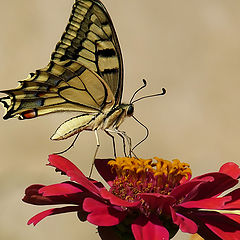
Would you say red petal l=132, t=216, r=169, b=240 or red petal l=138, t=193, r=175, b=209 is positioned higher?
red petal l=138, t=193, r=175, b=209

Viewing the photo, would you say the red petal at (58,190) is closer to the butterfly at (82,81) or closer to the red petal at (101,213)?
the red petal at (101,213)

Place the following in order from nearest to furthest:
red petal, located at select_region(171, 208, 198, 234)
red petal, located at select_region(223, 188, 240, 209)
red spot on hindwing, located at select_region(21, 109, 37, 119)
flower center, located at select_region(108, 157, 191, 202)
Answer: red petal, located at select_region(171, 208, 198, 234) < red petal, located at select_region(223, 188, 240, 209) < flower center, located at select_region(108, 157, 191, 202) < red spot on hindwing, located at select_region(21, 109, 37, 119)

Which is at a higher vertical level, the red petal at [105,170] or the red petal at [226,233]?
the red petal at [105,170]

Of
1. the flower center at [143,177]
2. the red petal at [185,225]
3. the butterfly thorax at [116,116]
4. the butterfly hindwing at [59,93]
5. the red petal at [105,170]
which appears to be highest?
the butterfly hindwing at [59,93]

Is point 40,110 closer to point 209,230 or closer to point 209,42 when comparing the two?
point 209,230

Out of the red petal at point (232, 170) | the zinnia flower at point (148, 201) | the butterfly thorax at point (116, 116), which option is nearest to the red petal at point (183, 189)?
the zinnia flower at point (148, 201)

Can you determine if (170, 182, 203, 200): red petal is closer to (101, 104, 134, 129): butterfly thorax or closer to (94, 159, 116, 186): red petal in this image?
(94, 159, 116, 186): red petal

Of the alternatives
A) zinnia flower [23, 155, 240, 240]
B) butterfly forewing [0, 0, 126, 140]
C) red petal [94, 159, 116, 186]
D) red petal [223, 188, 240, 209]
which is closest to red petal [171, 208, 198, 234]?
zinnia flower [23, 155, 240, 240]

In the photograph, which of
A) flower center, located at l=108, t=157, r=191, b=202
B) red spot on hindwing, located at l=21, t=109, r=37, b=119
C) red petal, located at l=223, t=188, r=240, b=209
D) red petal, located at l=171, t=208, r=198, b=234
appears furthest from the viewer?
red spot on hindwing, located at l=21, t=109, r=37, b=119
